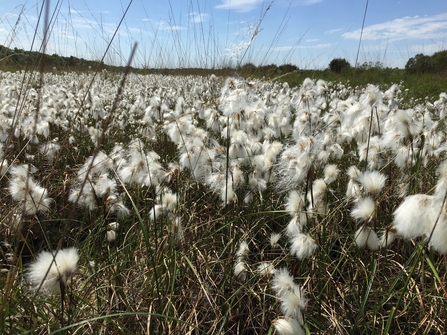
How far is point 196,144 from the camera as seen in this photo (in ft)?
7.82

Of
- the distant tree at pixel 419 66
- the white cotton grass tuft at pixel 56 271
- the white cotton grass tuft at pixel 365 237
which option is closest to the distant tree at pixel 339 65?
the distant tree at pixel 419 66

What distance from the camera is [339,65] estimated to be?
1722 centimetres

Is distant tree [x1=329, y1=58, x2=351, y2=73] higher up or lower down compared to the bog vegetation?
higher up

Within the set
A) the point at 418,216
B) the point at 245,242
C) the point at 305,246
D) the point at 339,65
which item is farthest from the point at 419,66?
the point at 418,216

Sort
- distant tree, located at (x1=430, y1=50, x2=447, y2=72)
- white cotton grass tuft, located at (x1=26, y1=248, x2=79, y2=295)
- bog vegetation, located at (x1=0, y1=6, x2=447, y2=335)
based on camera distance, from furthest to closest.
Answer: distant tree, located at (x1=430, y1=50, x2=447, y2=72)
bog vegetation, located at (x1=0, y1=6, x2=447, y2=335)
white cotton grass tuft, located at (x1=26, y1=248, x2=79, y2=295)

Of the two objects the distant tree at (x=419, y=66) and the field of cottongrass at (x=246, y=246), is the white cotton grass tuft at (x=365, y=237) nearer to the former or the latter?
the field of cottongrass at (x=246, y=246)

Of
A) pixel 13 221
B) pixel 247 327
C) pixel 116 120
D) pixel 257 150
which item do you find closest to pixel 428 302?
pixel 247 327

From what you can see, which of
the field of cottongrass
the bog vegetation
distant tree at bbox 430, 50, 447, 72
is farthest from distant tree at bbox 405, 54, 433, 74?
the field of cottongrass

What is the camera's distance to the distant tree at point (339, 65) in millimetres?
16594

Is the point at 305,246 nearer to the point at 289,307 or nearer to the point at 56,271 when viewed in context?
the point at 289,307

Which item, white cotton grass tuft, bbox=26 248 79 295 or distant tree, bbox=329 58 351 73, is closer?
white cotton grass tuft, bbox=26 248 79 295

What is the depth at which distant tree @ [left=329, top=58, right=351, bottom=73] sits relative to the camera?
54.4ft

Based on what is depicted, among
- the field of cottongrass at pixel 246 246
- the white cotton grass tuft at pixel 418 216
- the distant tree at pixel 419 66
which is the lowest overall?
the field of cottongrass at pixel 246 246

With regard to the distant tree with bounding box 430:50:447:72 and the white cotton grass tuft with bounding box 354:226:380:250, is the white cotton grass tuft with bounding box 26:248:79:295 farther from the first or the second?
the distant tree with bounding box 430:50:447:72
